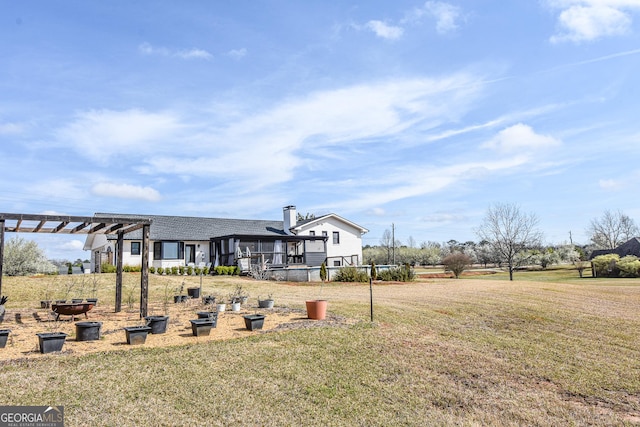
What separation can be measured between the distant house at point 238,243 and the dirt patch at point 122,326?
16.8 m

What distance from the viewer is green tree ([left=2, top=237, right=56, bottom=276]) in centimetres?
2167

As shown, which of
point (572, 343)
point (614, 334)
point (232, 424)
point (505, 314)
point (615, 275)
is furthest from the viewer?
point (615, 275)

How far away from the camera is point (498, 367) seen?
25.3ft

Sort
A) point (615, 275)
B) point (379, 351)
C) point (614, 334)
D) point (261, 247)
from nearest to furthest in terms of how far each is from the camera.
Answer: point (379, 351) < point (614, 334) < point (261, 247) < point (615, 275)

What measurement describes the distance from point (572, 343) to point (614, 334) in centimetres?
216

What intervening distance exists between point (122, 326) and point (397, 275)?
19258 mm

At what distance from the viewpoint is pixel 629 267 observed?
37.0m

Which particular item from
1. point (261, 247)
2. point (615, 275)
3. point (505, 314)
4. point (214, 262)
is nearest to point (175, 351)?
point (505, 314)

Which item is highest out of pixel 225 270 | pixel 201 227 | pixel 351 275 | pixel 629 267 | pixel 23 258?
pixel 201 227

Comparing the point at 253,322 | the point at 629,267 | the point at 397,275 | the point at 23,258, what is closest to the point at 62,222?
the point at 253,322

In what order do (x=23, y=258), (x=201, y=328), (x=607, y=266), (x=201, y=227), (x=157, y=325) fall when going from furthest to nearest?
(x=607, y=266), (x=201, y=227), (x=23, y=258), (x=157, y=325), (x=201, y=328)

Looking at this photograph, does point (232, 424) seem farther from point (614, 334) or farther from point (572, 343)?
point (614, 334)

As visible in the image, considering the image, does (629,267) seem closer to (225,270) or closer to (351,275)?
(351,275)

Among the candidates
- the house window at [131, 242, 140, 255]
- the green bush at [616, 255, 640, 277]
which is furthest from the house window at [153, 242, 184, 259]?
the green bush at [616, 255, 640, 277]
